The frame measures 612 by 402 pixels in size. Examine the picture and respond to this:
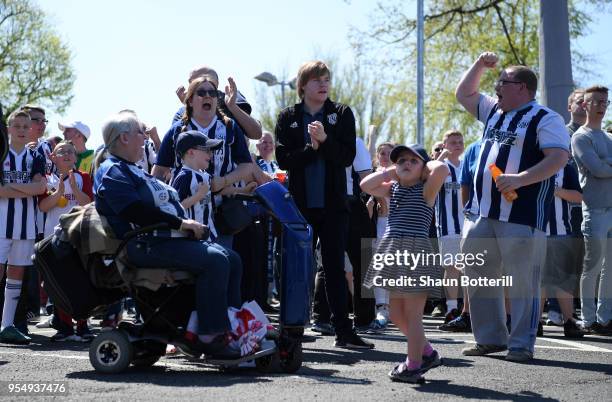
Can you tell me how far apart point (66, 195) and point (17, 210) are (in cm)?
110

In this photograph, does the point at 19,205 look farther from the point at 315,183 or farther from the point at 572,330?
the point at 572,330

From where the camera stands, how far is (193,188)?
7.45 metres

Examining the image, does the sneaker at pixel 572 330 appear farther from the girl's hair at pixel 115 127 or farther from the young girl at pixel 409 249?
the girl's hair at pixel 115 127

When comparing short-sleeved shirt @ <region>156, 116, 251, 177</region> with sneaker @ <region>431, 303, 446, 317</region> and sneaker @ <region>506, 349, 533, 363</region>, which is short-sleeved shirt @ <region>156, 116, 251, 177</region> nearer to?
sneaker @ <region>506, 349, 533, 363</region>

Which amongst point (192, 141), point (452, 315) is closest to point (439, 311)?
point (452, 315)

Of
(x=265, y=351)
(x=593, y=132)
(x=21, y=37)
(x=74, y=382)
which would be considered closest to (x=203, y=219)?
(x=265, y=351)

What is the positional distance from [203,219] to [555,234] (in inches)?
195

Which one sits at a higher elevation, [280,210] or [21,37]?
[21,37]

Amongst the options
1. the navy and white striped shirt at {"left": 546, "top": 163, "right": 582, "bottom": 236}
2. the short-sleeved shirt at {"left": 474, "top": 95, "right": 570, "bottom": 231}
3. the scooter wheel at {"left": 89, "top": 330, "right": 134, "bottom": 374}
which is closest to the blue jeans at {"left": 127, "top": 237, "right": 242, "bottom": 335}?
the scooter wheel at {"left": 89, "top": 330, "right": 134, "bottom": 374}

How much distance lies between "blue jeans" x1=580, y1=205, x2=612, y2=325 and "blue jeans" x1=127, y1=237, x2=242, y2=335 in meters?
5.07

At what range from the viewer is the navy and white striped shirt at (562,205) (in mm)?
10961

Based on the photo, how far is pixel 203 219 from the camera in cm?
753

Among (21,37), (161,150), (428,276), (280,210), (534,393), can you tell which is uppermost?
(21,37)

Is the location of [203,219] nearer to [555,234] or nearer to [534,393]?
[534,393]
